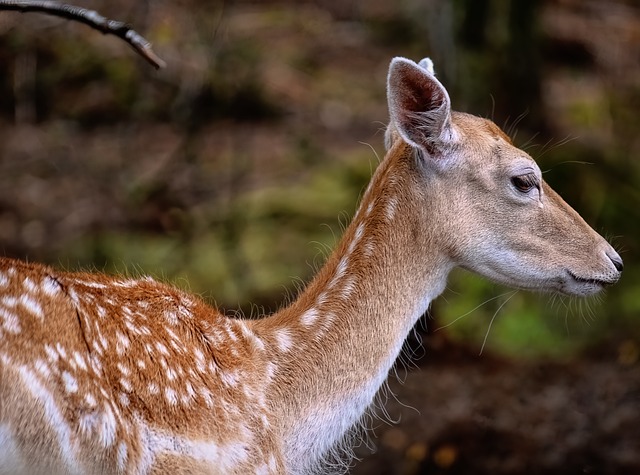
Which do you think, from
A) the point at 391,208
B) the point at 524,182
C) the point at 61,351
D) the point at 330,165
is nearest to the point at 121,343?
the point at 61,351

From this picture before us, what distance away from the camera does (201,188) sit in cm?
932

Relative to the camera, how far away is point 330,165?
9.76 m

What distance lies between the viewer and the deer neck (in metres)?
4.32

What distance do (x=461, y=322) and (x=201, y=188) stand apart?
8.58 ft

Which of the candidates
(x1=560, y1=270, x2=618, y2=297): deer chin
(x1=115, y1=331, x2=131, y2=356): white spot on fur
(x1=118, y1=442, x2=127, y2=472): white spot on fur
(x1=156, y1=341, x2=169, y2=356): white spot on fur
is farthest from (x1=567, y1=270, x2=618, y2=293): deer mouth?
(x1=118, y1=442, x2=127, y2=472): white spot on fur

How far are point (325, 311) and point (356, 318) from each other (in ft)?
0.44

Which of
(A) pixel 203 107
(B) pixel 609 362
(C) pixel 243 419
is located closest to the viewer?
(C) pixel 243 419

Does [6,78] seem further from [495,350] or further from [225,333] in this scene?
[225,333]

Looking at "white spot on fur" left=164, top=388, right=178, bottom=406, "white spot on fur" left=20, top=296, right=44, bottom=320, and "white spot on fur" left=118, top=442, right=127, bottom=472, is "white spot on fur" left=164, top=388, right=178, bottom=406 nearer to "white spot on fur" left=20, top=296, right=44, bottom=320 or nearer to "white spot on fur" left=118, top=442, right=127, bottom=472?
"white spot on fur" left=118, top=442, right=127, bottom=472

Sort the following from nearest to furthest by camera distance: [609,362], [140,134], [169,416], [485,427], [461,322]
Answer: [169,416]
[485,427]
[609,362]
[461,322]
[140,134]

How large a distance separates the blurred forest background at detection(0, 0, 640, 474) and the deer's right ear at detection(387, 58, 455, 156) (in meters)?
2.45

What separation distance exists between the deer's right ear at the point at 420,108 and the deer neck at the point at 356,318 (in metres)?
0.13

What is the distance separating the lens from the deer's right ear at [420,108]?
4336 mm

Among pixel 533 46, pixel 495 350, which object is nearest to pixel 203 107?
pixel 533 46
